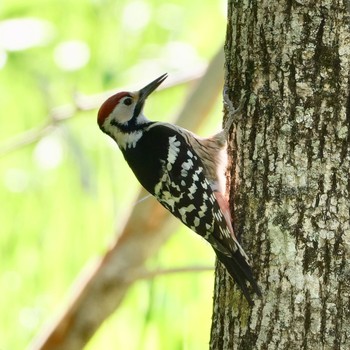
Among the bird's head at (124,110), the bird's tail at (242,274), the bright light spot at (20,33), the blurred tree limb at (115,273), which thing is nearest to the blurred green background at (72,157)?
the bright light spot at (20,33)

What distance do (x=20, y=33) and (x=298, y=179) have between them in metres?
3.05

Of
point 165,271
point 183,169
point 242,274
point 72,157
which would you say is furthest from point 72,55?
point 242,274

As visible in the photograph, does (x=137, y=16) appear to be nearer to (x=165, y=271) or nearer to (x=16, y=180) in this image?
(x=16, y=180)

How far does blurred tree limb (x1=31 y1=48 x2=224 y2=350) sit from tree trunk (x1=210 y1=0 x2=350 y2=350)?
2.55m

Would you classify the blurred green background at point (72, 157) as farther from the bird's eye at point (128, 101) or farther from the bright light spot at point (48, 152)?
the bird's eye at point (128, 101)

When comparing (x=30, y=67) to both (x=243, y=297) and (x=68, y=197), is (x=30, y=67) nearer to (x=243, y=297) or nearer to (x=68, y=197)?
(x=68, y=197)

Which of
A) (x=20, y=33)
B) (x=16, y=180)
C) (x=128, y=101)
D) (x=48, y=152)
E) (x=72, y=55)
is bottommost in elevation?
(x=16, y=180)

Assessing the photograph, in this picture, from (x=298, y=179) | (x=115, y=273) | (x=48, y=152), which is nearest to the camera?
(x=298, y=179)

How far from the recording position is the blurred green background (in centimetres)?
552

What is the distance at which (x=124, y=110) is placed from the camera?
12.9 ft

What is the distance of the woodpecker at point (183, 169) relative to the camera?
3.13 meters

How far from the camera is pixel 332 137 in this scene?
289cm

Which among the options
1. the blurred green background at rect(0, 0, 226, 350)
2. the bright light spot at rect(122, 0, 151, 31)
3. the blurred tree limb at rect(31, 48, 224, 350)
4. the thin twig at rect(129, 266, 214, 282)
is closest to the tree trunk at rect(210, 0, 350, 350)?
the thin twig at rect(129, 266, 214, 282)

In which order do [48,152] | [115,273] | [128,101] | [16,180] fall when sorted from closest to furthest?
[128,101] → [115,273] → [48,152] → [16,180]
